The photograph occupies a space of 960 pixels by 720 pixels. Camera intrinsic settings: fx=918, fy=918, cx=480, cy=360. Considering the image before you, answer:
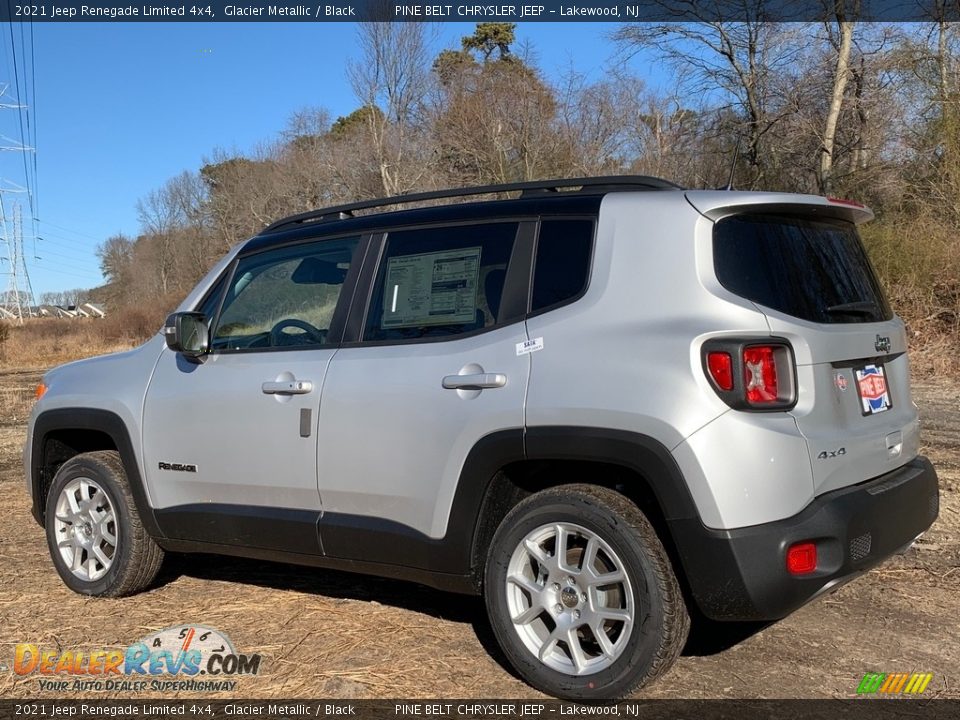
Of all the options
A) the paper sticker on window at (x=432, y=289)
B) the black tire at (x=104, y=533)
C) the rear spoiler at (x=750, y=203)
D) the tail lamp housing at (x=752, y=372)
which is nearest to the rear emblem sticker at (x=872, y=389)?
the tail lamp housing at (x=752, y=372)

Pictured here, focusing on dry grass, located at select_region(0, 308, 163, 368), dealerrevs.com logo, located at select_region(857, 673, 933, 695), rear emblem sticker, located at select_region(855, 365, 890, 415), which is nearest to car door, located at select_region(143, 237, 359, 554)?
rear emblem sticker, located at select_region(855, 365, 890, 415)

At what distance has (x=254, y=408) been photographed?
415 cm

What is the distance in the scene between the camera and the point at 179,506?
4.48 meters

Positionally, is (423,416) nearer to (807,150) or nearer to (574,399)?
(574,399)

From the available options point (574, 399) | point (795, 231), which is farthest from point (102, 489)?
point (795, 231)

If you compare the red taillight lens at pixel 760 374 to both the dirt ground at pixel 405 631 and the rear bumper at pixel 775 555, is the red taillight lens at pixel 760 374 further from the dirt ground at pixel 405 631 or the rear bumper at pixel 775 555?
the dirt ground at pixel 405 631

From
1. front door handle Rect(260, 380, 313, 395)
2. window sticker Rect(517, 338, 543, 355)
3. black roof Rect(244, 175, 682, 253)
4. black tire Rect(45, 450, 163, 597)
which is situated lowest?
black tire Rect(45, 450, 163, 597)

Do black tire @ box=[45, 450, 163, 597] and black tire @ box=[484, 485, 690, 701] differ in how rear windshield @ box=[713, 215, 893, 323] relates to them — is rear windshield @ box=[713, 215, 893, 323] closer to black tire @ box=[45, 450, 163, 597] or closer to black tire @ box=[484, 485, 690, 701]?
black tire @ box=[484, 485, 690, 701]

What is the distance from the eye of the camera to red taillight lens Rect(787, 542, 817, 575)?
A: 3020 mm

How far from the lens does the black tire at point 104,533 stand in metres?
4.72

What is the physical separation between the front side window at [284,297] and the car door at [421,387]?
0.29 meters

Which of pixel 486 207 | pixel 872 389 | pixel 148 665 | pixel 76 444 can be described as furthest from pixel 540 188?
pixel 76 444

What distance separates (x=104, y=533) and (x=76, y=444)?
69cm

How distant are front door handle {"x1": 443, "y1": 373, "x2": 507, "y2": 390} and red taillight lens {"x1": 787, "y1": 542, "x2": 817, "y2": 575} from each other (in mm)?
1168
